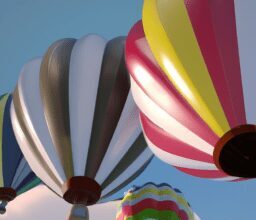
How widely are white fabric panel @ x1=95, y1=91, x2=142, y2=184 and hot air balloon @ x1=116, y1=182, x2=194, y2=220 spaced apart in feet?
5.41

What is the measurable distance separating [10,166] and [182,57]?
19.2 feet

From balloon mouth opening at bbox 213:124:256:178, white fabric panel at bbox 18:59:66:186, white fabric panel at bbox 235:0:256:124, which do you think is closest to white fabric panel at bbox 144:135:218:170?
balloon mouth opening at bbox 213:124:256:178

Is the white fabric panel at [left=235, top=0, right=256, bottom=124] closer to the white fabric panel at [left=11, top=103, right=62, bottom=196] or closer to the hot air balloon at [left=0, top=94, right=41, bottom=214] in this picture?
the white fabric panel at [left=11, top=103, right=62, bottom=196]

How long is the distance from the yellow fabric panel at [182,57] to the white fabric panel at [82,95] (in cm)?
213

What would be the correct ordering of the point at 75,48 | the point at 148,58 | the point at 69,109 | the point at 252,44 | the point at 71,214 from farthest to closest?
the point at 75,48, the point at 69,109, the point at 71,214, the point at 148,58, the point at 252,44

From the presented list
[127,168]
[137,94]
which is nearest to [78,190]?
[127,168]

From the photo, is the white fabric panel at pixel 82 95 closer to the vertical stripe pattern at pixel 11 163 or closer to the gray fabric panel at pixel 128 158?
the gray fabric panel at pixel 128 158

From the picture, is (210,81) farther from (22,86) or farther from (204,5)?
(22,86)

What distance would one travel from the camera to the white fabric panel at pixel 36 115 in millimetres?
9125

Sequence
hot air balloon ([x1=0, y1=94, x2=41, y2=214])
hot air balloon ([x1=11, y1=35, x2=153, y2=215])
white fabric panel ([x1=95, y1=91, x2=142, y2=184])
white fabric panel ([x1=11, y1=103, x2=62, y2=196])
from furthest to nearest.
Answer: hot air balloon ([x1=0, y1=94, x2=41, y2=214]), white fabric panel ([x1=11, y1=103, x2=62, y2=196]), white fabric panel ([x1=95, y1=91, x2=142, y2=184]), hot air balloon ([x1=11, y1=35, x2=153, y2=215])

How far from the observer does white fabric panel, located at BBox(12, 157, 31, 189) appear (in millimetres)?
11297

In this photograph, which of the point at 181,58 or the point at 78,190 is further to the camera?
the point at 78,190

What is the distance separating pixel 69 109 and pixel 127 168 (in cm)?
141

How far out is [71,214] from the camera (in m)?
8.28
